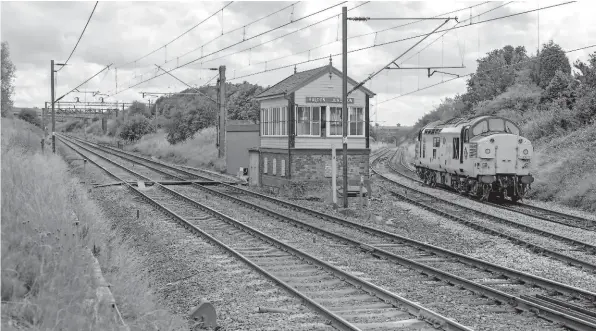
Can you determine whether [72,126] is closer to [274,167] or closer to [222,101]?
[222,101]

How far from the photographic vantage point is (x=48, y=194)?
445 inches

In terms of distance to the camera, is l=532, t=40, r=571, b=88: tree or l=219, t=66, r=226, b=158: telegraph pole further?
l=532, t=40, r=571, b=88: tree

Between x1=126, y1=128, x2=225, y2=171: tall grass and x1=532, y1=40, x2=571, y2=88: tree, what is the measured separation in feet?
75.0

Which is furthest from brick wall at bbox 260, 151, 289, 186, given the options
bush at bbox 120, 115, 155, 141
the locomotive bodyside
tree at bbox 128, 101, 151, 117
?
tree at bbox 128, 101, 151, 117

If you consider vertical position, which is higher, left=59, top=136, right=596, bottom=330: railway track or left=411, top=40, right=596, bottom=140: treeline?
left=411, top=40, right=596, bottom=140: treeline

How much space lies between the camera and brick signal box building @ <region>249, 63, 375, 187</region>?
27516mm

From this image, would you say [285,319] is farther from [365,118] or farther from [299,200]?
[365,118]

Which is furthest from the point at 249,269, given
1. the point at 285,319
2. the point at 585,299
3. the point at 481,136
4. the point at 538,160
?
the point at 538,160

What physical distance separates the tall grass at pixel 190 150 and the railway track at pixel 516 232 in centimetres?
2146

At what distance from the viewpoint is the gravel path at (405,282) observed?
9117 millimetres

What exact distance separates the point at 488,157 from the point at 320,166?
6737mm

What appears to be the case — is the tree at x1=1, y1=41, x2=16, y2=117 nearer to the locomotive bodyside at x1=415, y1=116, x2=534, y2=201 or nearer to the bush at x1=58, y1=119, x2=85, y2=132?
the locomotive bodyside at x1=415, y1=116, x2=534, y2=201

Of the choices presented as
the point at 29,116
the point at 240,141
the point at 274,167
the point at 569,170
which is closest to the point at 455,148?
the point at 569,170

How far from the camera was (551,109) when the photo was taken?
123ft
